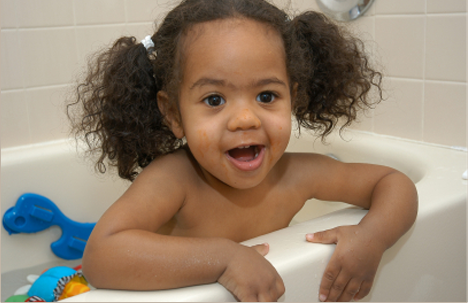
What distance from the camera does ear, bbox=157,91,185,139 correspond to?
0.92m

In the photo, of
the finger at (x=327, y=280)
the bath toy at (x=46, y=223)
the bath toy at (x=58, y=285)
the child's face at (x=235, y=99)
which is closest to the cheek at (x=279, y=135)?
the child's face at (x=235, y=99)

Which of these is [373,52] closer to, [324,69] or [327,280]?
[324,69]

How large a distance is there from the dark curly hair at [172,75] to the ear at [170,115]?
0.4 inches

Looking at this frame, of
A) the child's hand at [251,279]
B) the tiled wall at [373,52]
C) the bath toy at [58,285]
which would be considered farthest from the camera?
the tiled wall at [373,52]

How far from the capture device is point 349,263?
0.74m

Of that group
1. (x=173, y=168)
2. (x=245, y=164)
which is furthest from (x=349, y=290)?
(x=173, y=168)

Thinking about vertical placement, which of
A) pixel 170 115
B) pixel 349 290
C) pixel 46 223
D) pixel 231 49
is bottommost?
pixel 46 223

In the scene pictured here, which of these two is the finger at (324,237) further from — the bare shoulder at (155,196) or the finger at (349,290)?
the bare shoulder at (155,196)

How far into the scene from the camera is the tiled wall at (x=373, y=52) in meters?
1.25

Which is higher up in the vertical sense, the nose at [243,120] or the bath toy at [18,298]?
the nose at [243,120]

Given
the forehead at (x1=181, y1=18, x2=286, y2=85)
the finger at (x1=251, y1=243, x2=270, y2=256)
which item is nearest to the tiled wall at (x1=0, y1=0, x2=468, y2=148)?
the forehead at (x1=181, y1=18, x2=286, y2=85)

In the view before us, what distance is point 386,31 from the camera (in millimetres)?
1375

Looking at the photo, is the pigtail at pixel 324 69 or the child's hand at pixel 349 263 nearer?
the child's hand at pixel 349 263

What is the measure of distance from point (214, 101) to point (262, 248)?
260mm
